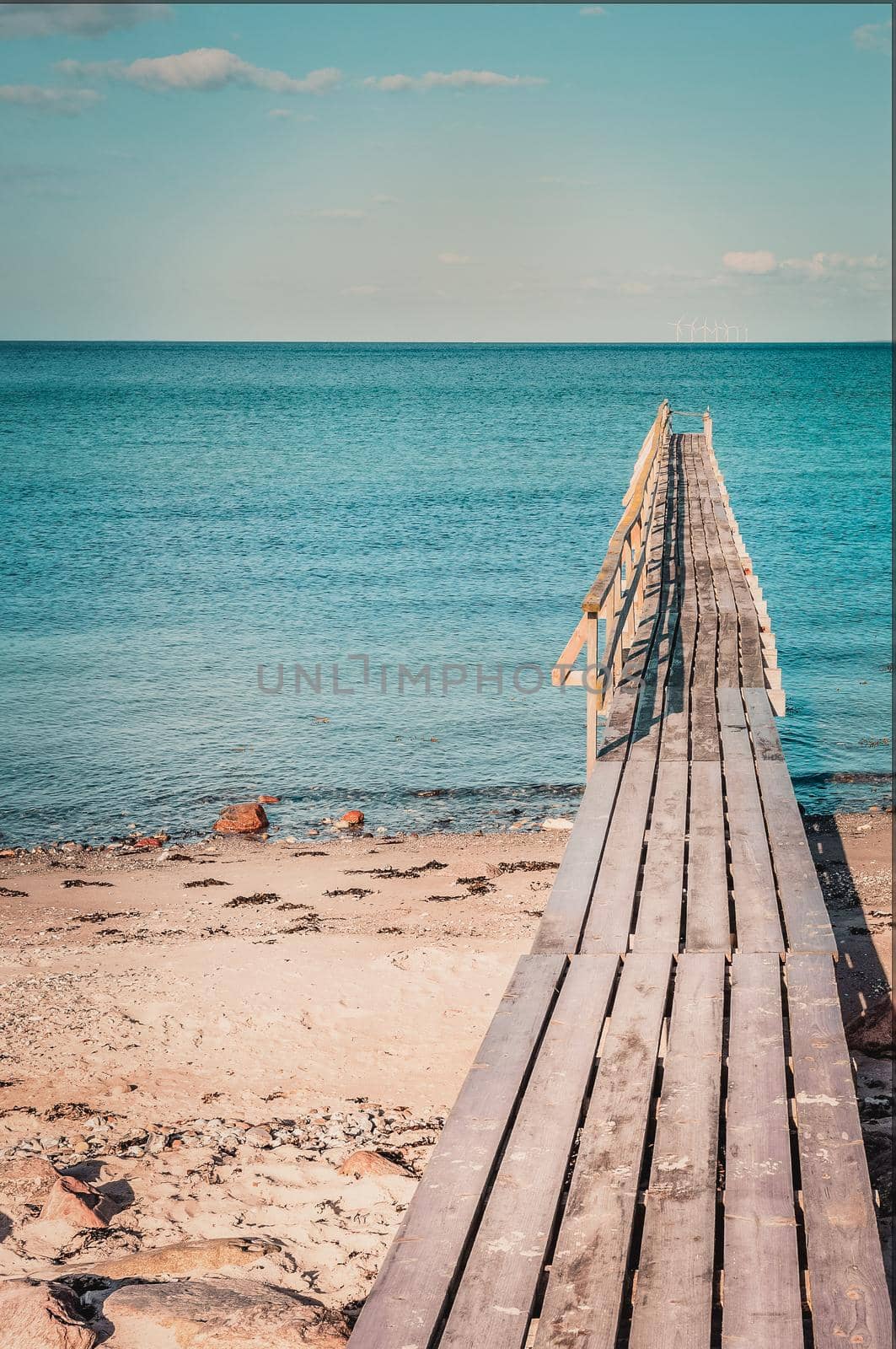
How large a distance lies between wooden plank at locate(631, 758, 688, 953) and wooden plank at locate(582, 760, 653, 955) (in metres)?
0.06

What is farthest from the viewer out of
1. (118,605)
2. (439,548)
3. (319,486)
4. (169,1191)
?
(319,486)

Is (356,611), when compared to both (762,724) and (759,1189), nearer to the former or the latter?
(762,724)

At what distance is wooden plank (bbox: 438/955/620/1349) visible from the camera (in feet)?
10.1

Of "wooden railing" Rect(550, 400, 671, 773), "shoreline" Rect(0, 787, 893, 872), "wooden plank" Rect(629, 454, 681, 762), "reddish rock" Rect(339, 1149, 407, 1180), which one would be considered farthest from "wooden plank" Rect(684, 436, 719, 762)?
"reddish rock" Rect(339, 1149, 407, 1180)

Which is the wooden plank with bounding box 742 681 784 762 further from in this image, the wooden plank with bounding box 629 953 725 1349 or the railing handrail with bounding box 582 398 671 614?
the wooden plank with bounding box 629 953 725 1349

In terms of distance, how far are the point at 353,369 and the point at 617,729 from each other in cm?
14834

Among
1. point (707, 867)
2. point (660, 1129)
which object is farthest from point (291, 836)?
point (660, 1129)

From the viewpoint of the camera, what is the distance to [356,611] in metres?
23.5

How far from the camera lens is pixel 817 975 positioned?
191 inches

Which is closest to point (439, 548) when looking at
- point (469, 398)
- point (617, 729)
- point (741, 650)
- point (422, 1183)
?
point (741, 650)

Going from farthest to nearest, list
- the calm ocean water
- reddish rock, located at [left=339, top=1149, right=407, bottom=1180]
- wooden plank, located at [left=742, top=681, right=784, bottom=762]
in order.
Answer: the calm ocean water → wooden plank, located at [left=742, top=681, right=784, bottom=762] → reddish rock, located at [left=339, top=1149, right=407, bottom=1180]

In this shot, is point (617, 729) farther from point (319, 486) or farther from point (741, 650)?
point (319, 486)

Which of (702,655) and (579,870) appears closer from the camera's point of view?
(579,870)

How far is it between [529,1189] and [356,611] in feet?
66.5
